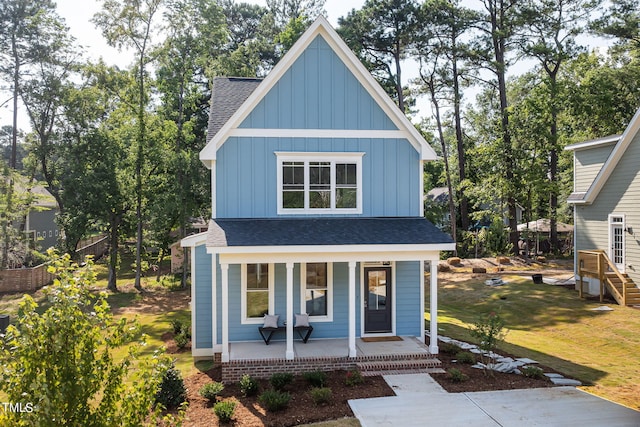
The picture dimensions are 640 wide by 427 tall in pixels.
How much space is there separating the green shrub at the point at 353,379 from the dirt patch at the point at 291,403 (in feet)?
0.33

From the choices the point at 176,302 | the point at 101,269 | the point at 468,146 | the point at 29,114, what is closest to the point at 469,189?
the point at 468,146

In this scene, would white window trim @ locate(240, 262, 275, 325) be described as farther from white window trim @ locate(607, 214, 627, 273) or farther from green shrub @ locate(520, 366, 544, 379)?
white window trim @ locate(607, 214, 627, 273)

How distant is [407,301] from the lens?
14336 mm

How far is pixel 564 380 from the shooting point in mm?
11289

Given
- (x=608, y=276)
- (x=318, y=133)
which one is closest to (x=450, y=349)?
(x=318, y=133)

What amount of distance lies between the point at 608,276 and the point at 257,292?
592 inches

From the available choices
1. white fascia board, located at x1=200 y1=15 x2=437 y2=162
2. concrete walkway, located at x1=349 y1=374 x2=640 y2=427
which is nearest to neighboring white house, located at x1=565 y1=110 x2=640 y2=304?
white fascia board, located at x1=200 y1=15 x2=437 y2=162

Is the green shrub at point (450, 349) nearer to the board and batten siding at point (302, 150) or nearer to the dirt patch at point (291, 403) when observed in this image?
the dirt patch at point (291, 403)

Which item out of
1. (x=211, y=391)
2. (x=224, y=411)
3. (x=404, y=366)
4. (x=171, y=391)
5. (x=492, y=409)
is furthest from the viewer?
(x=404, y=366)

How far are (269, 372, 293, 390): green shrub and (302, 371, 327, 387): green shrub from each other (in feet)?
1.43

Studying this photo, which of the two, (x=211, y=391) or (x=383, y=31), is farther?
(x=383, y=31)

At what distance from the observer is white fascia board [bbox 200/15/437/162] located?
1339 centimetres

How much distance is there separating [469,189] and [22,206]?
3015 centimetres

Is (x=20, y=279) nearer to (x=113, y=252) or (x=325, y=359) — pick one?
(x=113, y=252)
